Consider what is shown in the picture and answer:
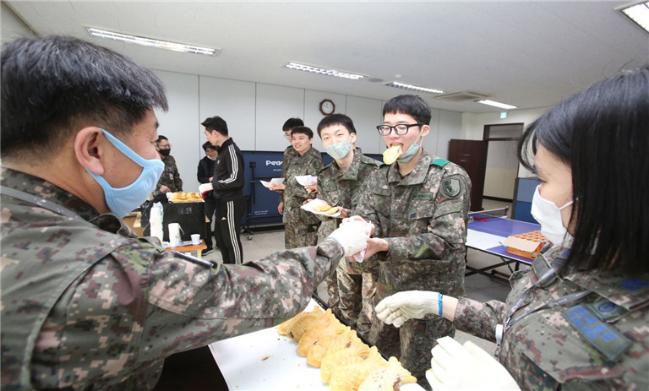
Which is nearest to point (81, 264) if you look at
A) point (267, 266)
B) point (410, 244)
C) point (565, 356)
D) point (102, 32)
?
point (267, 266)

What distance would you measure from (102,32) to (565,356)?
16.0 ft

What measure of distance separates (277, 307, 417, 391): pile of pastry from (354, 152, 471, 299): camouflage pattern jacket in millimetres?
466

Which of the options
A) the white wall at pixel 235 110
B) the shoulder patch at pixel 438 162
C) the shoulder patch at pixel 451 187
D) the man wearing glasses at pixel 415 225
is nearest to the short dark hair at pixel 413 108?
the man wearing glasses at pixel 415 225

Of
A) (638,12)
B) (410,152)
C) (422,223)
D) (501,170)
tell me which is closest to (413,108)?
(410,152)

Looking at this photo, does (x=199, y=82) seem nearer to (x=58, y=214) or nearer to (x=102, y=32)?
(x=102, y=32)

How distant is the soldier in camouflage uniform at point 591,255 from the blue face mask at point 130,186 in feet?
3.08

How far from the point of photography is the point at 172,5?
8.83 feet

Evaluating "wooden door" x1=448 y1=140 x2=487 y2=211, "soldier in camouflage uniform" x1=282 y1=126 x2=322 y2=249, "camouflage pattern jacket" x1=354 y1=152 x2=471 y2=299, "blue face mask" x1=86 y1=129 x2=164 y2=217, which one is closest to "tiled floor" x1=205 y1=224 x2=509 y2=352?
"soldier in camouflage uniform" x1=282 y1=126 x2=322 y2=249

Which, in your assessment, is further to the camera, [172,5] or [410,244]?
[172,5]

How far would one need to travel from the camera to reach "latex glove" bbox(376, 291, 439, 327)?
112 centimetres

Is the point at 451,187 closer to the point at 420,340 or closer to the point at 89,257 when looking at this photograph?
the point at 420,340

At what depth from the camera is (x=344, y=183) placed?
265 centimetres

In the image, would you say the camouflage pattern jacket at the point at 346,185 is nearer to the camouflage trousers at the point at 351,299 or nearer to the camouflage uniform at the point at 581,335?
the camouflage trousers at the point at 351,299

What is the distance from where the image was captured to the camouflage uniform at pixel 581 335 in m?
0.57
